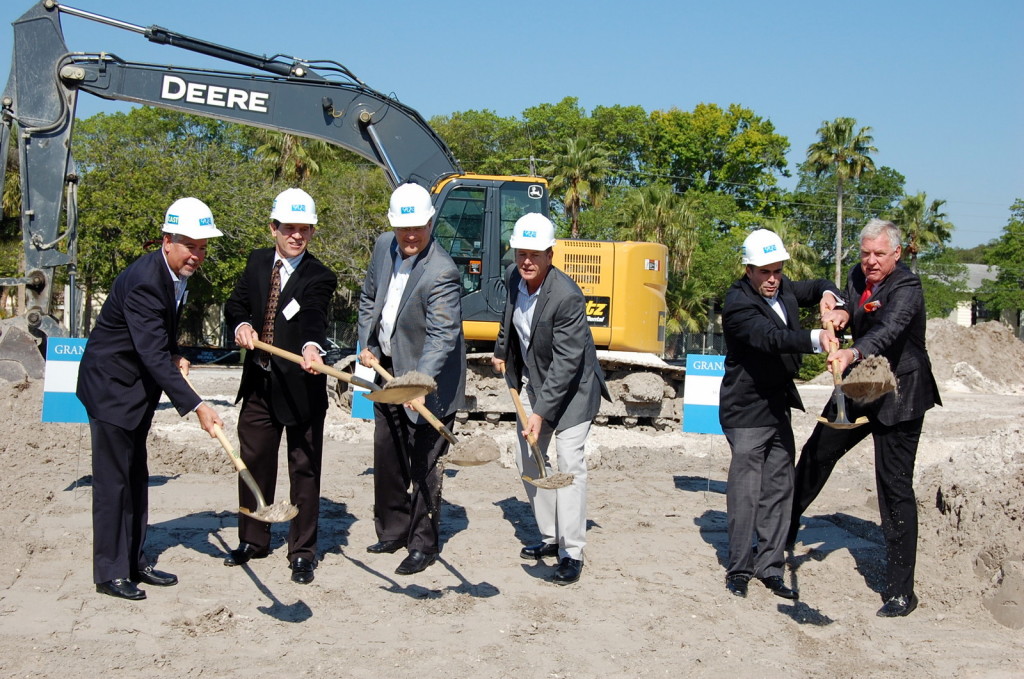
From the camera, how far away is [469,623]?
15.0ft

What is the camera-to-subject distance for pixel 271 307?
17.3 feet

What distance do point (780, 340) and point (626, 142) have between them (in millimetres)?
43453

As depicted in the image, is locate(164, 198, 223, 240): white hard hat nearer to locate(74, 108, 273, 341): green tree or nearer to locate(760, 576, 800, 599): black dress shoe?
locate(760, 576, 800, 599): black dress shoe

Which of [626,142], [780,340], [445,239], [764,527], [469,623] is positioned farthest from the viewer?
[626,142]

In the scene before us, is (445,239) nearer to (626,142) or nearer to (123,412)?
(123,412)

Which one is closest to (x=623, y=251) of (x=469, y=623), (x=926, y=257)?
(x=469, y=623)

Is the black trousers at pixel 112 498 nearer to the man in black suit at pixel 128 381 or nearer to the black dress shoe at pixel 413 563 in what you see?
the man in black suit at pixel 128 381

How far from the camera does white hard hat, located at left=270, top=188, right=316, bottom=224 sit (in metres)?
5.14


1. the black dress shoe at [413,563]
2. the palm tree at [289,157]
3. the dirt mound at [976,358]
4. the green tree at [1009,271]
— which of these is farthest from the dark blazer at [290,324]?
the green tree at [1009,271]

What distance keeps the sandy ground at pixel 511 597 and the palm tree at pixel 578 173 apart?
97.1ft

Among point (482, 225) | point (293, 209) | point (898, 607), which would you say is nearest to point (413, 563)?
point (293, 209)

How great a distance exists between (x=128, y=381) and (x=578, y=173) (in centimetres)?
3266

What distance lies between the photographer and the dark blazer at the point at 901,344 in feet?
16.3

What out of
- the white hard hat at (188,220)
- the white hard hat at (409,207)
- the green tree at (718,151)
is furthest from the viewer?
the green tree at (718,151)
